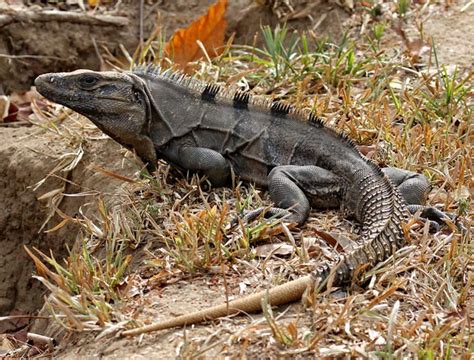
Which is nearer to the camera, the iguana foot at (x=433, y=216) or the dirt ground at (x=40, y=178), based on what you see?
the iguana foot at (x=433, y=216)

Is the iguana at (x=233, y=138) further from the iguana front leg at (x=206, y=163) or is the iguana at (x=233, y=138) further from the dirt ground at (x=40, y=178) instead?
the dirt ground at (x=40, y=178)

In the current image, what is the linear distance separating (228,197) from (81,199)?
4.50ft

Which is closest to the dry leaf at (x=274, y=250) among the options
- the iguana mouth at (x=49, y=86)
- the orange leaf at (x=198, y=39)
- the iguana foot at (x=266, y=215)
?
the iguana foot at (x=266, y=215)

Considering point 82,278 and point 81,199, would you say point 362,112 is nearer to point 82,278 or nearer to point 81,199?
point 81,199

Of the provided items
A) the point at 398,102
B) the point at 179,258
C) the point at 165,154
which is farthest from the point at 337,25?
the point at 179,258

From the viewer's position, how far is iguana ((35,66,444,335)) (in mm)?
5492

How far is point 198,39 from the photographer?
26.2 ft

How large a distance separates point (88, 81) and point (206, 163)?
98 cm

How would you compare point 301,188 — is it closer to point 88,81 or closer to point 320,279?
point 320,279

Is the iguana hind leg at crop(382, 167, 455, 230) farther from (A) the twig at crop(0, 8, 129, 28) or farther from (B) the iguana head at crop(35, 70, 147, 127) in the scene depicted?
(A) the twig at crop(0, 8, 129, 28)

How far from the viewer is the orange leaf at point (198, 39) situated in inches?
306

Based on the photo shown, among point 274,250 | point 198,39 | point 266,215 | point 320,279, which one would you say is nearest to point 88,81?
point 266,215

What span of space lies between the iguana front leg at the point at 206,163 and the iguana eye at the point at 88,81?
74 cm

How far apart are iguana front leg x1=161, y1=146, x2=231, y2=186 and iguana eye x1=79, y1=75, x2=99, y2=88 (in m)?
0.74
